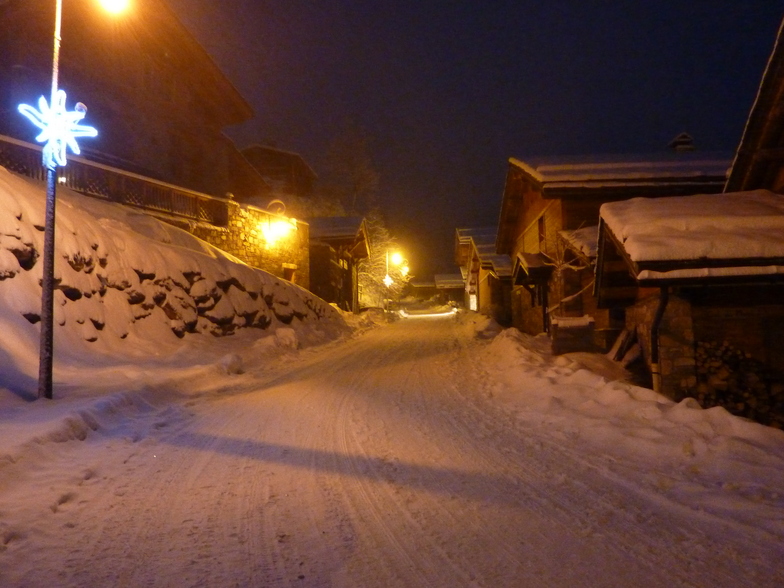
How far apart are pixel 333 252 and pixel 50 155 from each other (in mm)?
25272

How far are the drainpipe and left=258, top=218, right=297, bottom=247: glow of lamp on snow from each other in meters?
17.7

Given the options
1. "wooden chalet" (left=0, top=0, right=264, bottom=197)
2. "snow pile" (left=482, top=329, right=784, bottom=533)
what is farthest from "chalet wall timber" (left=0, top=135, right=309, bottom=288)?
"snow pile" (left=482, top=329, right=784, bottom=533)

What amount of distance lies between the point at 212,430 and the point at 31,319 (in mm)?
5069

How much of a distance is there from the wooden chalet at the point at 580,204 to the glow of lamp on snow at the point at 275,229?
10291 mm

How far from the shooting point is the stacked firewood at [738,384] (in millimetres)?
9625

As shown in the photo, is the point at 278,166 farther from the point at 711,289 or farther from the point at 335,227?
the point at 711,289

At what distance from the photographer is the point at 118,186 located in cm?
1689

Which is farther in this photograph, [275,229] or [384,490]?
[275,229]

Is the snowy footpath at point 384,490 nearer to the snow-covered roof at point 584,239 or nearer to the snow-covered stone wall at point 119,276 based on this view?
the snow-covered stone wall at point 119,276

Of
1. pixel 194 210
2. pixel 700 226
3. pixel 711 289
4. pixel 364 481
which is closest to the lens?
pixel 364 481

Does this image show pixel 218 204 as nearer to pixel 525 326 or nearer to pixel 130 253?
pixel 130 253

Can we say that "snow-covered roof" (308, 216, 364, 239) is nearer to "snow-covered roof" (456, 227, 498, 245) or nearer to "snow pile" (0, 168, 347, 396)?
"snow-covered roof" (456, 227, 498, 245)

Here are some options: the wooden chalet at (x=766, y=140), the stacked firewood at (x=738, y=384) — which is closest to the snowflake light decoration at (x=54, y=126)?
the stacked firewood at (x=738, y=384)

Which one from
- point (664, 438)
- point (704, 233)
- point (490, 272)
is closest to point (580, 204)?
point (704, 233)
